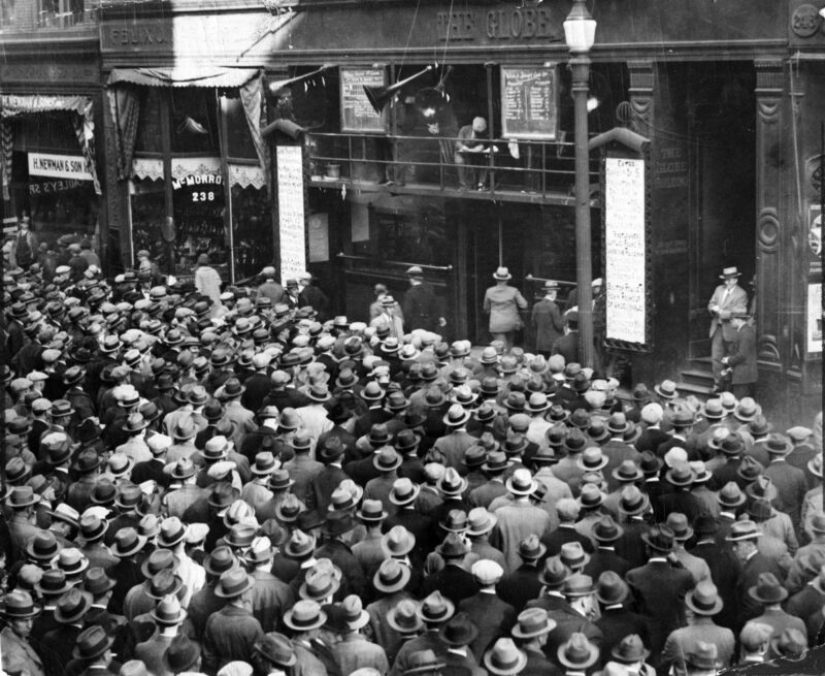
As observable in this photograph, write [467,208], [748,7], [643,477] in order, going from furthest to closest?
[467,208] → [748,7] → [643,477]

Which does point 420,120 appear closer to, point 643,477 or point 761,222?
point 761,222

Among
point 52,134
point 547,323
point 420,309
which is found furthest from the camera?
point 420,309

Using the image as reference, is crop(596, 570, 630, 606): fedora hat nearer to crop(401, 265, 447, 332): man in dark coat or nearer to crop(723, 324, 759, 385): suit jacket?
crop(723, 324, 759, 385): suit jacket

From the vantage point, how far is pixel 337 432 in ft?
31.0

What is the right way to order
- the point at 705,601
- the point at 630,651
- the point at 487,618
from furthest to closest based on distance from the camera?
1. the point at 487,618
2. the point at 705,601
3. the point at 630,651

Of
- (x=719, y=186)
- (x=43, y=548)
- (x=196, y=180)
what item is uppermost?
(x=196, y=180)

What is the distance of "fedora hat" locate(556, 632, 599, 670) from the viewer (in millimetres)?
6218

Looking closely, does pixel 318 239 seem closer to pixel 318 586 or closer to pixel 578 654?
pixel 318 586

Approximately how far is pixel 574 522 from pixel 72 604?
3.12 meters

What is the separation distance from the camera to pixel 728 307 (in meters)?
11.9

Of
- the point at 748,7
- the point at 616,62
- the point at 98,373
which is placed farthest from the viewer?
the point at 616,62

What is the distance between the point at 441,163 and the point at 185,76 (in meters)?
3.49

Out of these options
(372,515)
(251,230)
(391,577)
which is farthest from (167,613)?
(251,230)

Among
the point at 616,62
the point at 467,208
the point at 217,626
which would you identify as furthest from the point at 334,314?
the point at 217,626
